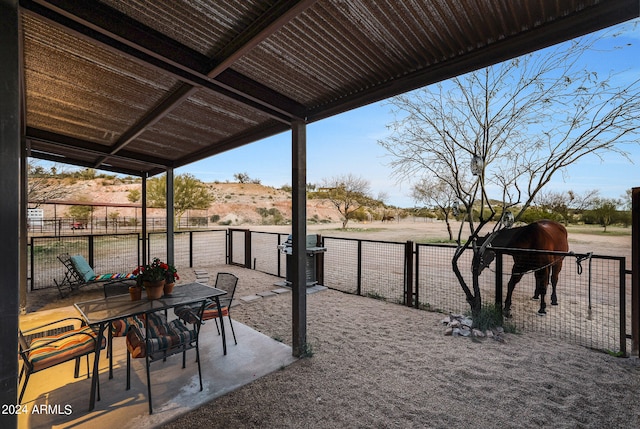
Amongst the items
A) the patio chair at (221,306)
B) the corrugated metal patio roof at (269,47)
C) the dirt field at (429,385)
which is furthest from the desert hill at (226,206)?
the corrugated metal patio roof at (269,47)

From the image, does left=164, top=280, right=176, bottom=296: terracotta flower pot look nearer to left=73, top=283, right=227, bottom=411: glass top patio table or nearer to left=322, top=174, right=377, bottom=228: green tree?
left=73, top=283, right=227, bottom=411: glass top patio table

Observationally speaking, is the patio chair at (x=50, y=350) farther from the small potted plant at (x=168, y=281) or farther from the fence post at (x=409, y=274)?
the fence post at (x=409, y=274)

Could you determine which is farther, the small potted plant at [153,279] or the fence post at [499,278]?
the fence post at [499,278]

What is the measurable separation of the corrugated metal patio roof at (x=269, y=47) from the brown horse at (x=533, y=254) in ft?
9.27

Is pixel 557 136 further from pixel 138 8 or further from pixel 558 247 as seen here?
pixel 138 8

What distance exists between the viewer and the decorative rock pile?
3.60 meters

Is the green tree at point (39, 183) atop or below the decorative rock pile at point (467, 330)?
atop

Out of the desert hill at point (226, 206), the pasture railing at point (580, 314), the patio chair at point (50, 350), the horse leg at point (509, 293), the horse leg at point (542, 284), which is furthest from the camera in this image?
the desert hill at point (226, 206)

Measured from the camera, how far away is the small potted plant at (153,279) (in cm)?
283

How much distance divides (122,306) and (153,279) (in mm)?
334

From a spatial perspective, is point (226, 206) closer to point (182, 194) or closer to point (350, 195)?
point (182, 194)

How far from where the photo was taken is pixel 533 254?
4.15 metres

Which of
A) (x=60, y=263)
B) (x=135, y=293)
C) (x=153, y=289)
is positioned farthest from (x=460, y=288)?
(x=60, y=263)

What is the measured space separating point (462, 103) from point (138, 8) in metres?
4.13
